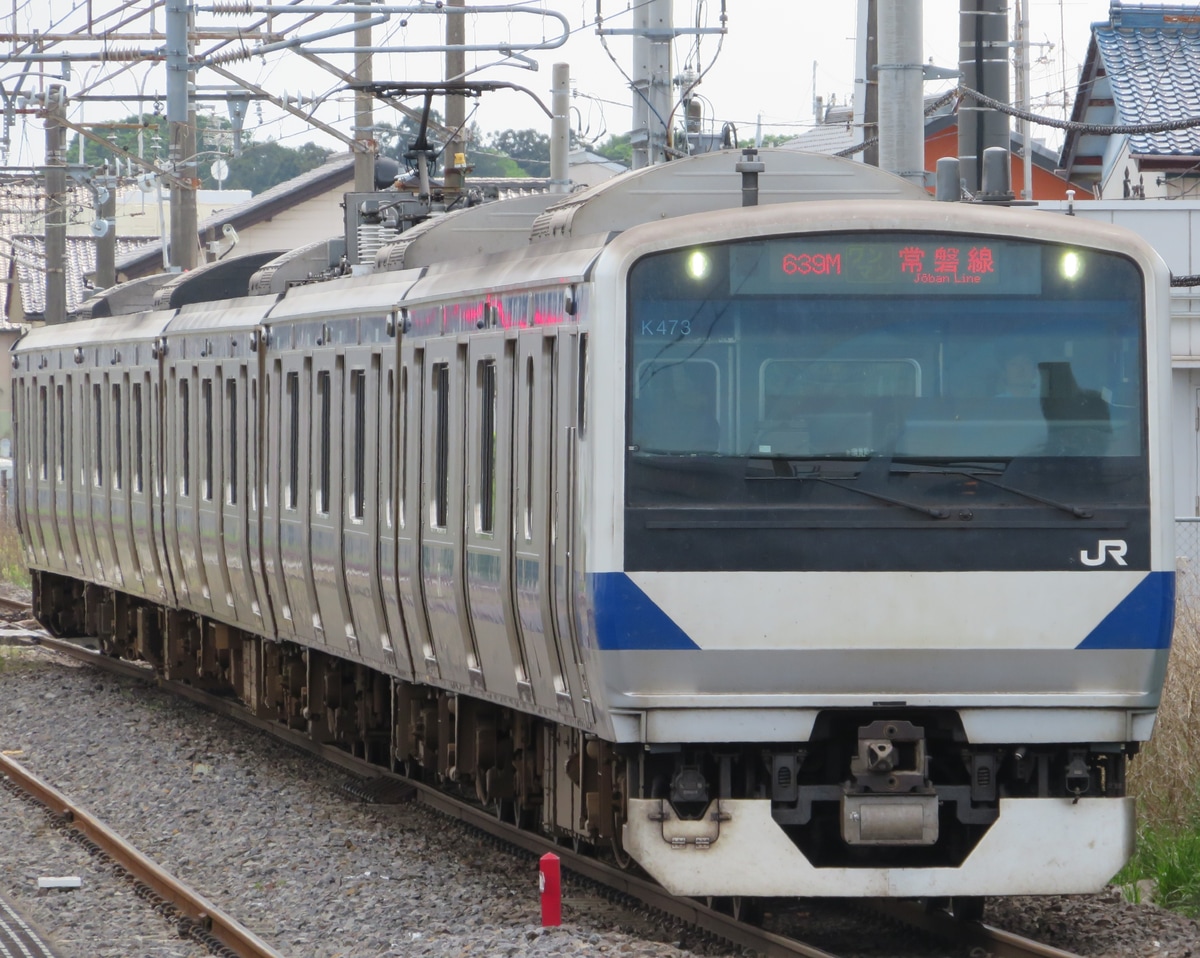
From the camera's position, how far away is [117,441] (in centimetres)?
1788

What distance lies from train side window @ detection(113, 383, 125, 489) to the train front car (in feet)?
33.5

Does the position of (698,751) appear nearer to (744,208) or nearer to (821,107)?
(744,208)

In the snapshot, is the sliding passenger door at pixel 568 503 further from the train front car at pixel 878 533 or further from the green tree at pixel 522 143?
the green tree at pixel 522 143

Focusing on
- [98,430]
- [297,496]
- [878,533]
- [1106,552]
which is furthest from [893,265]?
[98,430]

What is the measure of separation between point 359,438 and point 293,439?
4.77ft

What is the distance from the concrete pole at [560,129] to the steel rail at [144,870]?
1022 cm

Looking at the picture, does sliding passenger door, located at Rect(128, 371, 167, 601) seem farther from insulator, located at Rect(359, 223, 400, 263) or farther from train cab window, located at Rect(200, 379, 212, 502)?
insulator, located at Rect(359, 223, 400, 263)

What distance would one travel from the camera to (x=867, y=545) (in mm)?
8188

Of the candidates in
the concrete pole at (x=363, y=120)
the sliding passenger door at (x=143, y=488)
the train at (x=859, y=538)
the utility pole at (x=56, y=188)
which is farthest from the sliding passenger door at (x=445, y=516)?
the utility pole at (x=56, y=188)

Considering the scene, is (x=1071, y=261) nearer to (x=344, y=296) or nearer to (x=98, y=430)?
(x=344, y=296)

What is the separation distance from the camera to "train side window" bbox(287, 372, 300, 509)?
1295 centimetres

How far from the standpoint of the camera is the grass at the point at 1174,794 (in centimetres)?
943

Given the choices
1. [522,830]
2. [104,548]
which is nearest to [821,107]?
[104,548]

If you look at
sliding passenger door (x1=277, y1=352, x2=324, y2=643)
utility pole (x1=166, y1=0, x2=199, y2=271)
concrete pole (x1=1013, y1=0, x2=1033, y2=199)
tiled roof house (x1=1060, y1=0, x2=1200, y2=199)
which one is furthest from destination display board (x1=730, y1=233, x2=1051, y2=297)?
concrete pole (x1=1013, y1=0, x2=1033, y2=199)
